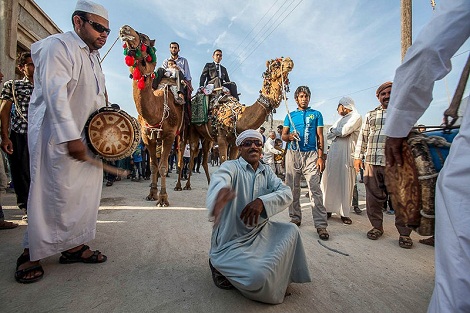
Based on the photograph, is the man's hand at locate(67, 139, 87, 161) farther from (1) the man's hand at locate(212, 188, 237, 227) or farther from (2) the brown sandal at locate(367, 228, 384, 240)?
(2) the brown sandal at locate(367, 228, 384, 240)

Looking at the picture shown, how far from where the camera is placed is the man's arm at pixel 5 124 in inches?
128

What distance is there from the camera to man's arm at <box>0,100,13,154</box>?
10.7 feet

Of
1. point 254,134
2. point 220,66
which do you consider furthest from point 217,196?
point 220,66

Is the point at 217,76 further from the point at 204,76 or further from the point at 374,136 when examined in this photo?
the point at 374,136

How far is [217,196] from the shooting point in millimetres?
1718

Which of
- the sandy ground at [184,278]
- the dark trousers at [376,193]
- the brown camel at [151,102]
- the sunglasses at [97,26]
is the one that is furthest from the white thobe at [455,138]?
the brown camel at [151,102]

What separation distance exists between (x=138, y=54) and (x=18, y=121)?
195 cm

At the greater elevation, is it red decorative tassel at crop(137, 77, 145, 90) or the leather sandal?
red decorative tassel at crop(137, 77, 145, 90)

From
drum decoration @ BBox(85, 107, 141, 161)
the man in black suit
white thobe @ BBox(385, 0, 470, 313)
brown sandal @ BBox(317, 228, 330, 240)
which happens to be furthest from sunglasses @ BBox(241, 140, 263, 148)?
the man in black suit

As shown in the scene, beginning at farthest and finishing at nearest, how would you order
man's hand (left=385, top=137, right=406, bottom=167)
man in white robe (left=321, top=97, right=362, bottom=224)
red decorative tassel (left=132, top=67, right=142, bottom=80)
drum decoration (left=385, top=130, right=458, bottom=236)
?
man in white robe (left=321, top=97, right=362, bottom=224) → red decorative tassel (left=132, top=67, right=142, bottom=80) → man's hand (left=385, top=137, right=406, bottom=167) → drum decoration (left=385, top=130, right=458, bottom=236)

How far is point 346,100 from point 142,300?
198 inches

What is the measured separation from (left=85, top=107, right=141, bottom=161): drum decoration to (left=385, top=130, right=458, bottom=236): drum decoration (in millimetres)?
2294

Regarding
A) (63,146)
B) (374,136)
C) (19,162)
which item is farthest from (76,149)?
(374,136)

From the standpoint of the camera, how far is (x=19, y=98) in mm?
3338
